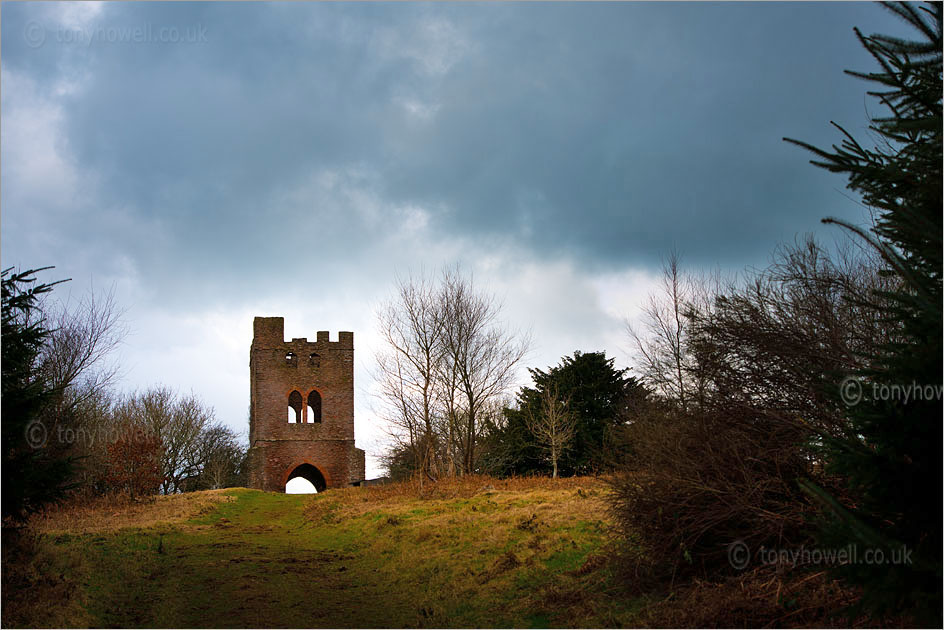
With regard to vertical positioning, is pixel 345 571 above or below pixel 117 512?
below

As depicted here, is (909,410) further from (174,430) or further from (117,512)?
(174,430)

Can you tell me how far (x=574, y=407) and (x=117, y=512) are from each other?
19.7 metres

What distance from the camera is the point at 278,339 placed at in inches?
1673

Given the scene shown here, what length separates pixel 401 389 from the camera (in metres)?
29.6

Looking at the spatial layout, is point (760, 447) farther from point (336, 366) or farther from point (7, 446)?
point (336, 366)

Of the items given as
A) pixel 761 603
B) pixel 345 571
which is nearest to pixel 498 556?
pixel 345 571

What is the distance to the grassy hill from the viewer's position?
9031 millimetres

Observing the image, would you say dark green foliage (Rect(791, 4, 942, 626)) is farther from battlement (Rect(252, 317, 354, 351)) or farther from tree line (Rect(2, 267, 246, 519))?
battlement (Rect(252, 317, 354, 351))

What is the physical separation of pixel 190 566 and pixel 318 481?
98.3 ft

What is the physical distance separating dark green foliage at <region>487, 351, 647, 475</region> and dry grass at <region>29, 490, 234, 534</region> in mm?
12801

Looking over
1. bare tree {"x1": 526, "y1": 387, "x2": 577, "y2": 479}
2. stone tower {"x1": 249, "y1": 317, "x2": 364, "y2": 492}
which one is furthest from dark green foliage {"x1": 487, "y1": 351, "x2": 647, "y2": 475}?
stone tower {"x1": 249, "y1": 317, "x2": 364, "y2": 492}

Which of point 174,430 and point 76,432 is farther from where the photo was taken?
point 174,430

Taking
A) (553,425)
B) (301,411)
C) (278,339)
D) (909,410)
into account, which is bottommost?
(909,410)

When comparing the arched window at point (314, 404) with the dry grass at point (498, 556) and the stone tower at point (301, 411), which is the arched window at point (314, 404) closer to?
the stone tower at point (301, 411)
